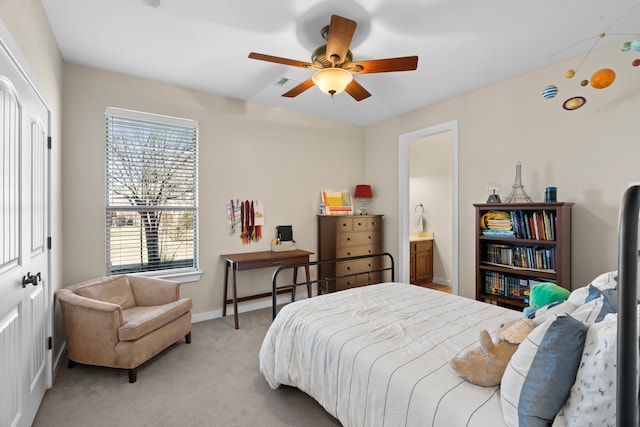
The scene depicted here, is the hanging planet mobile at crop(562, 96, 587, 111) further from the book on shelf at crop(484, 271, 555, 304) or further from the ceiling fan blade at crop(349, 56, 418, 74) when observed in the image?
the book on shelf at crop(484, 271, 555, 304)

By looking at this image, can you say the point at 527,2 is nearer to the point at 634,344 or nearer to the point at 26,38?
the point at 634,344

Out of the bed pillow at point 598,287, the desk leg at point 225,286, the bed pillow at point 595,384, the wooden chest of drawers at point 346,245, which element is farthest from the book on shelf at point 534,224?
the desk leg at point 225,286

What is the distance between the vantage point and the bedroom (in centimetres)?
259

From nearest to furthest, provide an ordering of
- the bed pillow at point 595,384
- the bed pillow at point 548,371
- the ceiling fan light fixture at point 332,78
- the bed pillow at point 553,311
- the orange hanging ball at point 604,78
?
the bed pillow at point 595,384 → the bed pillow at point 548,371 → the bed pillow at point 553,311 → the orange hanging ball at point 604,78 → the ceiling fan light fixture at point 332,78

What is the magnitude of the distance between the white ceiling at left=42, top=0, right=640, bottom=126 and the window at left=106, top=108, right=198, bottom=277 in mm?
531

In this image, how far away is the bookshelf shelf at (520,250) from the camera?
2.70 metres

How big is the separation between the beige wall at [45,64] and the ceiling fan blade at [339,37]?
1.64 metres

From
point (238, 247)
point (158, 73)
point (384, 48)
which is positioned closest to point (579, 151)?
point (384, 48)

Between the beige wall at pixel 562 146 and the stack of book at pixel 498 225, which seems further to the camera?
the stack of book at pixel 498 225

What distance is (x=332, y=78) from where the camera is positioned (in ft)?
7.66

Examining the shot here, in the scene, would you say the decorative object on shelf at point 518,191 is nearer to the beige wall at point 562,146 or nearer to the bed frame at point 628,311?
the beige wall at point 562,146

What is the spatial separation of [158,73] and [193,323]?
2.75 meters

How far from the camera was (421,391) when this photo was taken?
4.29 ft

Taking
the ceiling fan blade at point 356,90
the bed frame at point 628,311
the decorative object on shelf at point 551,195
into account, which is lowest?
the bed frame at point 628,311
